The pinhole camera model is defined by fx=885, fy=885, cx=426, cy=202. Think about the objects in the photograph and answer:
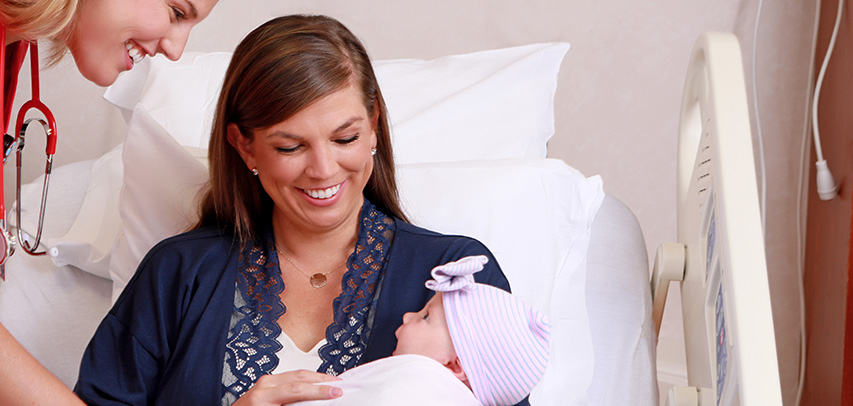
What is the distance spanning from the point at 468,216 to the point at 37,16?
0.91 m

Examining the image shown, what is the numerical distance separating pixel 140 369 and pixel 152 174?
50 centimetres

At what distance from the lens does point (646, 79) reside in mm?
2398

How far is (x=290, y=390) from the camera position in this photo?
1262 millimetres

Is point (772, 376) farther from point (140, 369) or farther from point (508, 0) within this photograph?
point (508, 0)

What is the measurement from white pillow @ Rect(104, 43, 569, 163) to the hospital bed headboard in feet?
1.30

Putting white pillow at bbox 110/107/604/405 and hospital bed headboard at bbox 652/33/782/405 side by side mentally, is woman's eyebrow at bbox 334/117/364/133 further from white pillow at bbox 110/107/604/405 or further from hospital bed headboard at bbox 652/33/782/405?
hospital bed headboard at bbox 652/33/782/405

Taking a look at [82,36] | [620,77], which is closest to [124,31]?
[82,36]

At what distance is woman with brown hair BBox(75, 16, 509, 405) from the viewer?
1429 millimetres

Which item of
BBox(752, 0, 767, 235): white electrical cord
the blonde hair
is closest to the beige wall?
BBox(752, 0, 767, 235): white electrical cord

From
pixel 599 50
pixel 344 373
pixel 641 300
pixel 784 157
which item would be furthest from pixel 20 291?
pixel 784 157

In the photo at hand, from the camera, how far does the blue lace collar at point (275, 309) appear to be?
4.72ft

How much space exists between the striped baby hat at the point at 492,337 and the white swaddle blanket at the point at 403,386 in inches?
1.4

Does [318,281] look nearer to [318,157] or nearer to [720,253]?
[318,157]

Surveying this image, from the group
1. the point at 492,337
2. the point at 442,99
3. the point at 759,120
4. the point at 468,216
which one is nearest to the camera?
the point at 492,337
